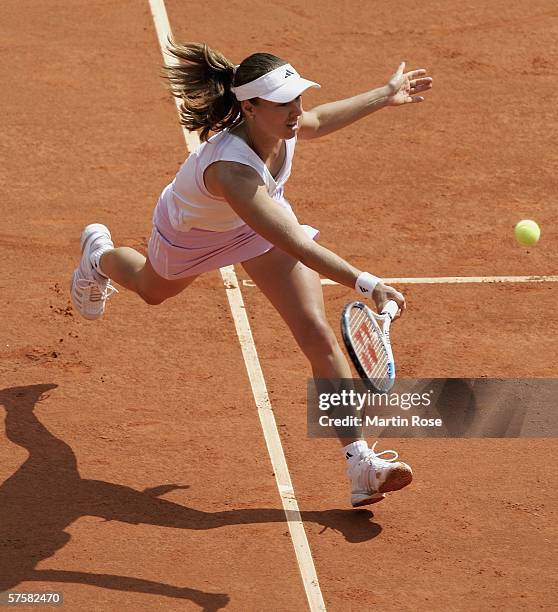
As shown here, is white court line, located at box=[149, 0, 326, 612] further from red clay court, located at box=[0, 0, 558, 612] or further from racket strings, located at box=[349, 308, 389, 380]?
racket strings, located at box=[349, 308, 389, 380]

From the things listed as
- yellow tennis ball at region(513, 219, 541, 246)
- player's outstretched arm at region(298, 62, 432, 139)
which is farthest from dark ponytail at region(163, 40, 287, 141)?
yellow tennis ball at region(513, 219, 541, 246)

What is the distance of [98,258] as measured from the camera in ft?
22.7

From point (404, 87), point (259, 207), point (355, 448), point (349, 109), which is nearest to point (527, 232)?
point (404, 87)

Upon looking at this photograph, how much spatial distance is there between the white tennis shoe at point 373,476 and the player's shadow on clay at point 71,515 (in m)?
0.17

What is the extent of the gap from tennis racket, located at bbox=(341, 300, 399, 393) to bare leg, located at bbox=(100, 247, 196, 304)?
126 centimetres

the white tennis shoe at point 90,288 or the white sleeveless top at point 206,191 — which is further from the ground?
the white sleeveless top at point 206,191

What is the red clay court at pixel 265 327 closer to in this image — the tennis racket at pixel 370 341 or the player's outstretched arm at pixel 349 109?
the tennis racket at pixel 370 341

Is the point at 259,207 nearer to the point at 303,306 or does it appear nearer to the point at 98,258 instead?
the point at 303,306

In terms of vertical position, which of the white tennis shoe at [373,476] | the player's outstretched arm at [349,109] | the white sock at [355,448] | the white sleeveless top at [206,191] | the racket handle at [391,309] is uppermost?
the player's outstretched arm at [349,109]

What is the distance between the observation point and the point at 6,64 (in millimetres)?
10523

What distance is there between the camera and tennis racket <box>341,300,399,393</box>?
5.16 metres

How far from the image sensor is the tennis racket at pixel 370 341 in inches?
203

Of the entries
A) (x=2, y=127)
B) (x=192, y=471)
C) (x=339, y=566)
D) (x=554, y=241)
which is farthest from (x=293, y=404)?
(x=2, y=127)

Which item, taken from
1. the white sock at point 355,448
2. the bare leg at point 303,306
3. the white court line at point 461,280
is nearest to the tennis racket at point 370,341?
the bare leg at point 303,306
